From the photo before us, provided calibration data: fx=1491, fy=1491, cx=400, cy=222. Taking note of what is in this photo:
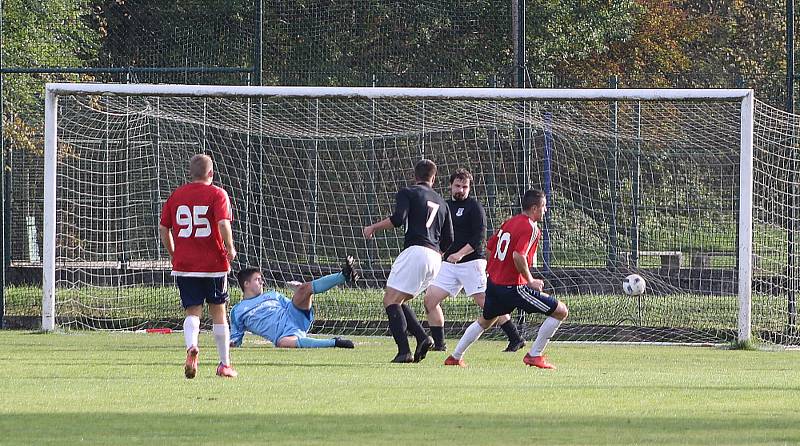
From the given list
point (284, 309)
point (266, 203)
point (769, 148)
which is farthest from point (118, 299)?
point (769, 148)

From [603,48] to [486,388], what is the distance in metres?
21.5

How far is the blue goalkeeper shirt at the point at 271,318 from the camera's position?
13961 millimetres

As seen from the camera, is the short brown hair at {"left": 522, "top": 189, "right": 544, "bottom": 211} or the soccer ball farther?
the soccer ball

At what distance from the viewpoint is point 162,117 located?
53.4 feet

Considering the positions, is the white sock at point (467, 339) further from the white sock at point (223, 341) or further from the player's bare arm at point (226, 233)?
the player's bare arm at point (226, 233)

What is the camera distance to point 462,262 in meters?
13.7

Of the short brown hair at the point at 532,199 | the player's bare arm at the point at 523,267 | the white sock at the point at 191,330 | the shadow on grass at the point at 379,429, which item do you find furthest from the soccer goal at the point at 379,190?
the shadow on grass at the point at 379,429

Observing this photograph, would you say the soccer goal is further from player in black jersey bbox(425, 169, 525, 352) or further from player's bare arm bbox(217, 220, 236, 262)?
player's bare arm bbox(217, 220, 236, 262)

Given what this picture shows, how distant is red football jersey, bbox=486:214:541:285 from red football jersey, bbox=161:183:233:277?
2.30m

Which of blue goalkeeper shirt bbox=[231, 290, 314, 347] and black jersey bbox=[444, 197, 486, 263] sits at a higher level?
black jersey bbox=[444, 197, 486, 263]

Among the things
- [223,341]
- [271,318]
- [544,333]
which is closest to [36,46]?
[271,318]

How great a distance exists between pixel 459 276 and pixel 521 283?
183 cm

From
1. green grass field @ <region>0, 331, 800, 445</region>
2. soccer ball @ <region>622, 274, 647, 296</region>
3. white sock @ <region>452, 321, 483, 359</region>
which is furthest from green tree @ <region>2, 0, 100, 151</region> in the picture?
white sock @ <region>452, 321, 483, 359</region>

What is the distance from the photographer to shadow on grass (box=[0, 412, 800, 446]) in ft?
23.8
